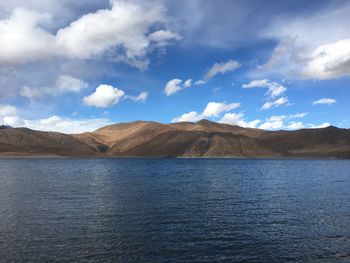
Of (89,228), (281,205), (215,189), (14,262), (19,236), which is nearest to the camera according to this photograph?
(14,262)

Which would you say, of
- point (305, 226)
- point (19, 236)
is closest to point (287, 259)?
point (305, 226)

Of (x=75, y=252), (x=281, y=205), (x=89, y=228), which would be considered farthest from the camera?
(x=281, y=205)

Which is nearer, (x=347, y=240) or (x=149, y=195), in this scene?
(x=347, y=240)

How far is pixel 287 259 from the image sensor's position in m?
23.6

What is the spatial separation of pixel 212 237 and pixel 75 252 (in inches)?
386

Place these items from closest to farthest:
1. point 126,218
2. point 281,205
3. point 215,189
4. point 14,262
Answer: point 14,262
point 126,218
point 281,205
point 215,189

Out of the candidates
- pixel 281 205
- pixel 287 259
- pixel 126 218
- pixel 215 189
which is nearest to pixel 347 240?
pixel 287 259

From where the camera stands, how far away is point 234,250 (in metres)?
25.2

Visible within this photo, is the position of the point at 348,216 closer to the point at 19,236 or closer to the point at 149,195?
the point at 149,195

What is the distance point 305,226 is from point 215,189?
26654 mm

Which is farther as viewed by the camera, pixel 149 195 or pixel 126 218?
pixel 149 195

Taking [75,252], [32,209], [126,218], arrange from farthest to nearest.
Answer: [32,209] < [126,218] < [75,252]

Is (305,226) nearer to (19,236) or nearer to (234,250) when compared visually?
(234,250)

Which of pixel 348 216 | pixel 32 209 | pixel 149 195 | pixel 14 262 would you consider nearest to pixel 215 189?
pixel 149 195
